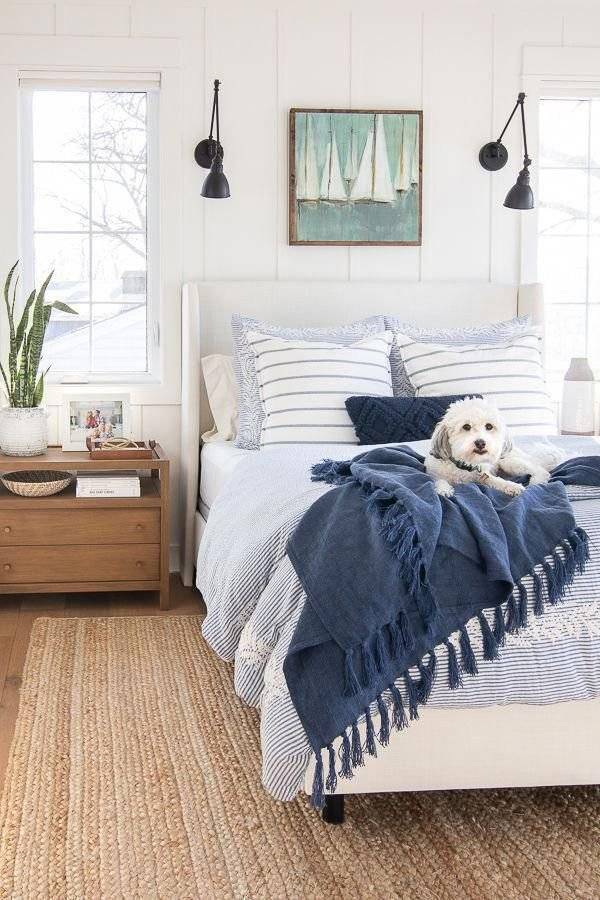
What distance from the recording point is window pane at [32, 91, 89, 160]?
3.94 metres

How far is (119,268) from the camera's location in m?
4.05

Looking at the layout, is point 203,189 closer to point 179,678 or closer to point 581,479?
point 179,678

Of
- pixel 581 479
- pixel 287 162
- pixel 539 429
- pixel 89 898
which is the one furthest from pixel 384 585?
pixel 287 162

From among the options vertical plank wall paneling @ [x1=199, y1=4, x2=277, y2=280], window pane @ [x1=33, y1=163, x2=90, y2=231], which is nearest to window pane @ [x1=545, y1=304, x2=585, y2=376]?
vertical plank wall paneling @ [x1=199, y1=4, x2=277, y2=280]

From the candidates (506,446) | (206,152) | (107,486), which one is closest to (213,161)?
(206,152)

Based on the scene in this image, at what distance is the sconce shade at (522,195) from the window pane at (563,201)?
419 millimetres

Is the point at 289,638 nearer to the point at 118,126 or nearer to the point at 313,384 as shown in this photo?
the point at 313,384

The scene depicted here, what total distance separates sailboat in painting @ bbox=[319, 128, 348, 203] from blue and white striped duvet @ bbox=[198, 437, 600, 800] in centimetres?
202

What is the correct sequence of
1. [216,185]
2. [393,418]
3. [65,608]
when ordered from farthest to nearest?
[216,185] < [65,608] < [393,418]

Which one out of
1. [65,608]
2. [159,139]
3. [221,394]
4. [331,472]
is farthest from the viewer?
[159,139]

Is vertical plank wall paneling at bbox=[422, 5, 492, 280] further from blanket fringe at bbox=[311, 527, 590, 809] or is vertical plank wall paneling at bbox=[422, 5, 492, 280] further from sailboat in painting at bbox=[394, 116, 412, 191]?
blanket fringe at bbox=[311, 527, 590, 809]

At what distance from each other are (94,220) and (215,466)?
1.28m

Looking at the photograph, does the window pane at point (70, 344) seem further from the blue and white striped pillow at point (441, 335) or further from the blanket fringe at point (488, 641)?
the blanket fringe at point (488, 641)

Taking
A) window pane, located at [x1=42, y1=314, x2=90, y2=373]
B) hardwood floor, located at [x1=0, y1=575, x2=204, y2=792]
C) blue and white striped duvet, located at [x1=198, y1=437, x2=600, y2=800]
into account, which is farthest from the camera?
window pane, located at [x1=42, y1=314, x2=90, y2=373]
